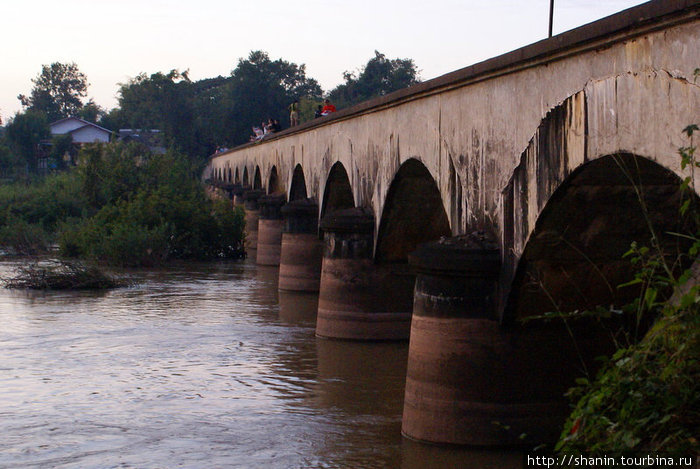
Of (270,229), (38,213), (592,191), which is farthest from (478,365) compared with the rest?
(38,213)

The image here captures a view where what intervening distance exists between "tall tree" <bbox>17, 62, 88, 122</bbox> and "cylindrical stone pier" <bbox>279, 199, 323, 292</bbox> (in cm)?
10676

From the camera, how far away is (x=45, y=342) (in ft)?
49.1

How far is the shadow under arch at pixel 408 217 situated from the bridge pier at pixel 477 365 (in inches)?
190

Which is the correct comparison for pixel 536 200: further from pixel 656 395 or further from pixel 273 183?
pixel 273 183

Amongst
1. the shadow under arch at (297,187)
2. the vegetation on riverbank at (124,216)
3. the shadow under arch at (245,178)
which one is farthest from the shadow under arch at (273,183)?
the shadow under arch at (245,178)

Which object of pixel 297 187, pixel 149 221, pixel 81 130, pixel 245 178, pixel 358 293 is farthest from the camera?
pixel 81 130

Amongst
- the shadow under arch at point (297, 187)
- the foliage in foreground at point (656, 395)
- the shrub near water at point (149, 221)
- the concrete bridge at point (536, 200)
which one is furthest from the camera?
the shrub near water at point (149, 221)

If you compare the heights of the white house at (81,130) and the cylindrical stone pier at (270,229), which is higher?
the white house at (81,130)

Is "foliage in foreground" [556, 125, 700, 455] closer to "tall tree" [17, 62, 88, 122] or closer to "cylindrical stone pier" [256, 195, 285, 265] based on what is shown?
"cylindrical stone pier" [256, 195, 285, 265]

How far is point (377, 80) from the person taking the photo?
83312mm

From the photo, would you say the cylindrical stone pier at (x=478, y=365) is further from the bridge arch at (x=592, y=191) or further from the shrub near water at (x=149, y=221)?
the shrub near water at (x=149, y=221)

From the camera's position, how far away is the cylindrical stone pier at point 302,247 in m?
22.0

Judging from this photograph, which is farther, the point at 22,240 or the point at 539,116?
the point at 22,240

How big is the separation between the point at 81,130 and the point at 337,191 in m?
65.9
